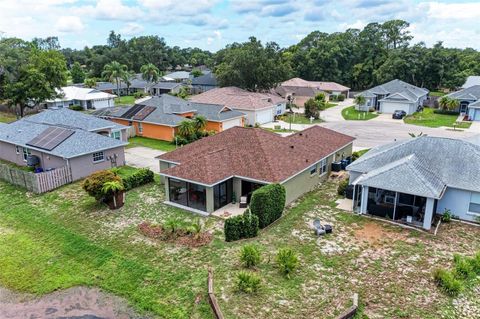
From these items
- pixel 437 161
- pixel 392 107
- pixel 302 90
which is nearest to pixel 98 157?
pixel 437 161

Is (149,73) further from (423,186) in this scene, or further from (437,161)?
(423,186)

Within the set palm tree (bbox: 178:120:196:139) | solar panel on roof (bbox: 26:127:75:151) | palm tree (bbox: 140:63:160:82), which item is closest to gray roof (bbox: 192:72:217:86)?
palm tree (bbox: 140:63:160:82)

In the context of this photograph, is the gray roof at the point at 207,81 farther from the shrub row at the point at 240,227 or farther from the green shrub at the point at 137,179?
the shrub row at the point at 240,227

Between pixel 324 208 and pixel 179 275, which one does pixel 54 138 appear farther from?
pixel 324 208

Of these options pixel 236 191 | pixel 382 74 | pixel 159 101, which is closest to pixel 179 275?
pixel 236 191

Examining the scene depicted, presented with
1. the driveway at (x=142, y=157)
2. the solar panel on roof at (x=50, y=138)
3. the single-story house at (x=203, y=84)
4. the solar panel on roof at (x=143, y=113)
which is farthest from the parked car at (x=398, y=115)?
the solar panel on roof at (x=50, y=138)

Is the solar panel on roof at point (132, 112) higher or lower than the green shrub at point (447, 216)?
higher
